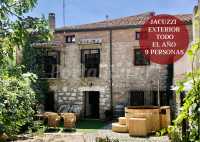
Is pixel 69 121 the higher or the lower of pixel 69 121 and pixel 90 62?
the lower

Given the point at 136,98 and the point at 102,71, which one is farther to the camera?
the point at 102,71

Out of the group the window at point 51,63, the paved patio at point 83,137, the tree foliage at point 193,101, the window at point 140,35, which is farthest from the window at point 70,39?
the tree foliage at point 193,101

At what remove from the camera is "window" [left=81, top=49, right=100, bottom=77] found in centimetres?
2609

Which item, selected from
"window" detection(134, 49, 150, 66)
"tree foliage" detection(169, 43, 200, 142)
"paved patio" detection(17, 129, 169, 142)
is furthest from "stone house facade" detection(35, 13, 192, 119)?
"tree foliage" detection(169, 43, 200, 142)

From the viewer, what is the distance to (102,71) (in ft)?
84.8

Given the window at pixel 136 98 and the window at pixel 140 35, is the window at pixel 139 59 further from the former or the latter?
the window at pixel 136 98

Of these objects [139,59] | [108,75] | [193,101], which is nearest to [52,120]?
[108,75]

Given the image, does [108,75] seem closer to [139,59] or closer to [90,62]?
[90,62]

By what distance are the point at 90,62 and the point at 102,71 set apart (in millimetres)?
1153

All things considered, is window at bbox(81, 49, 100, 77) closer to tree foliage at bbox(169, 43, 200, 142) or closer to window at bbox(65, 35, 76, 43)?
window at bbox(65, 35, 76, 43)

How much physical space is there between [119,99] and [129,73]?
1933mm

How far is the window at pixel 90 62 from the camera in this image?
26086 millimetres

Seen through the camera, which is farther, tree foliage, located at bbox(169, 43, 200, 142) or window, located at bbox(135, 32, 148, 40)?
window, located at bbox(135, 32, 148, 40)

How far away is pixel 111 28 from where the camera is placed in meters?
25.7
